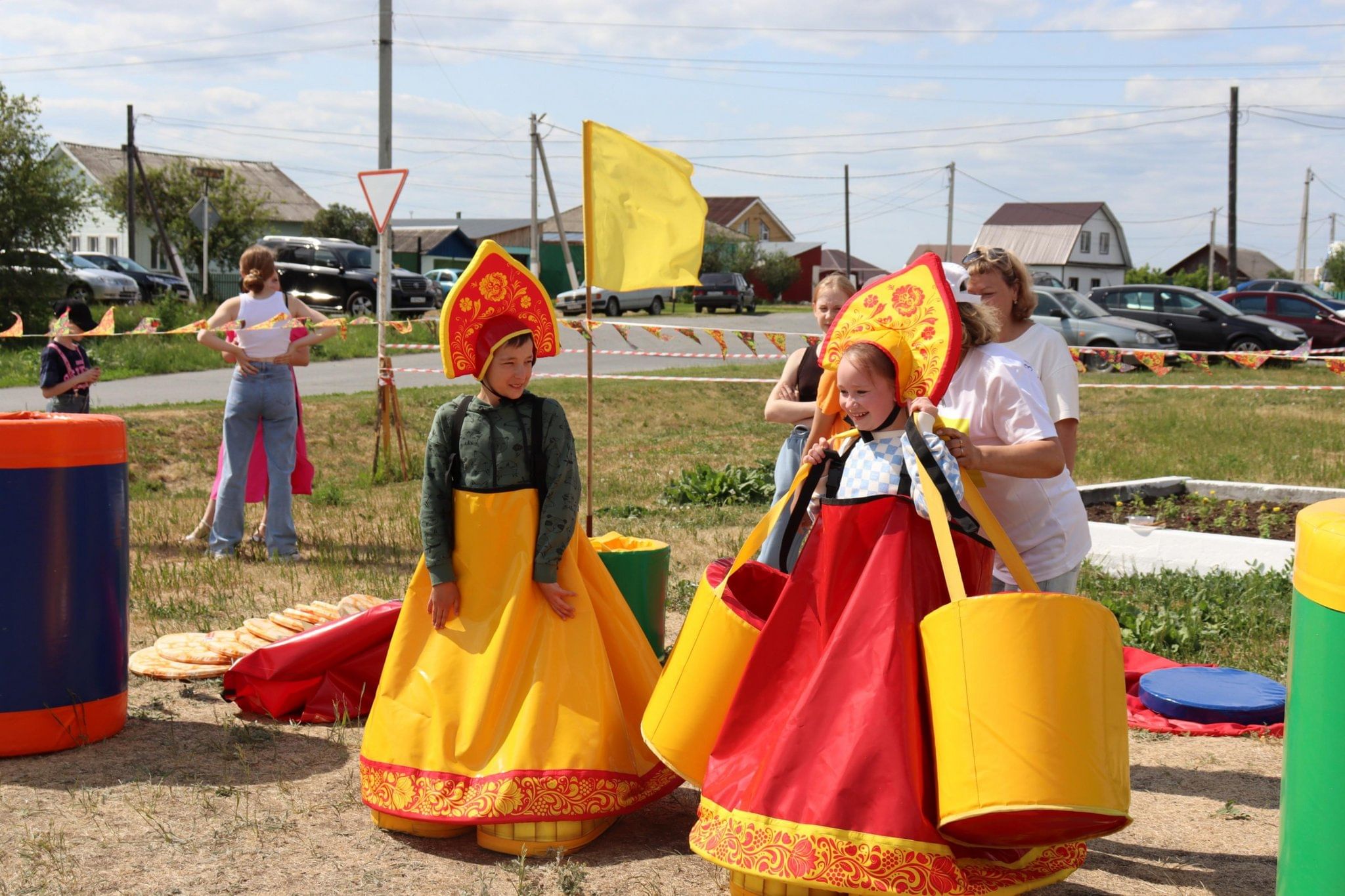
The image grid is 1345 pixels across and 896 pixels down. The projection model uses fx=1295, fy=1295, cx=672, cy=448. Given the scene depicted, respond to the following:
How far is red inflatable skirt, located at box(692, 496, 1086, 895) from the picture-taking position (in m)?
3.10

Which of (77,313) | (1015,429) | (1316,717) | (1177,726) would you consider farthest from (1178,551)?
(77,313)

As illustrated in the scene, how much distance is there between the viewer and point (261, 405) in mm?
8148

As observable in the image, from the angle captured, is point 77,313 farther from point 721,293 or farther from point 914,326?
point 721,293

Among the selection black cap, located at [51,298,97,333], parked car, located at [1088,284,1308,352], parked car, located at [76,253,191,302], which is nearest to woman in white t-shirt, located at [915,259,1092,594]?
black cap, located at [51,298,97,333]

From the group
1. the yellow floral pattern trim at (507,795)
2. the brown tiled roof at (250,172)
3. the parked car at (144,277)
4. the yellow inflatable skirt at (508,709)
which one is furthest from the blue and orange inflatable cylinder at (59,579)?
the brown tiled roof at (250,172)

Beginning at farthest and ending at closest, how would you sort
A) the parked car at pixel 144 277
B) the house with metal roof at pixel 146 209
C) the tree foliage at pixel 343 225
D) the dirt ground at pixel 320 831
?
the tree foliage at pixel 343 225, the house with metal roof at pixel 146 209, the parked car at pixel 144 277, the dirt ground at pixel 320 831

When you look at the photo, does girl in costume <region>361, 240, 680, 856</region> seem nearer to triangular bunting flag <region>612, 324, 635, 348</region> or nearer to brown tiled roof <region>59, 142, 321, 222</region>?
triangular bunting flag <region>612, 324, 635, 348</region>

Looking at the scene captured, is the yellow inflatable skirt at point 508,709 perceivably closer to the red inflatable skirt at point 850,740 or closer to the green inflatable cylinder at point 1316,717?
the red inflatable skirt at point 850,740

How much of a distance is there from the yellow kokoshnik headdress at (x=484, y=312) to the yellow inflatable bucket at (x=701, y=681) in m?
1.18

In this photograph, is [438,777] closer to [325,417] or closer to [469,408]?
[469,408]

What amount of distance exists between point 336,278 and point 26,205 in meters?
9.01

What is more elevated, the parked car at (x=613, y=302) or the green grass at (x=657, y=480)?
the parked car at (x=613, y=302)

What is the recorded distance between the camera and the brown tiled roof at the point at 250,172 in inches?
2391

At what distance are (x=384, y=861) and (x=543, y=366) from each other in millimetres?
18590
